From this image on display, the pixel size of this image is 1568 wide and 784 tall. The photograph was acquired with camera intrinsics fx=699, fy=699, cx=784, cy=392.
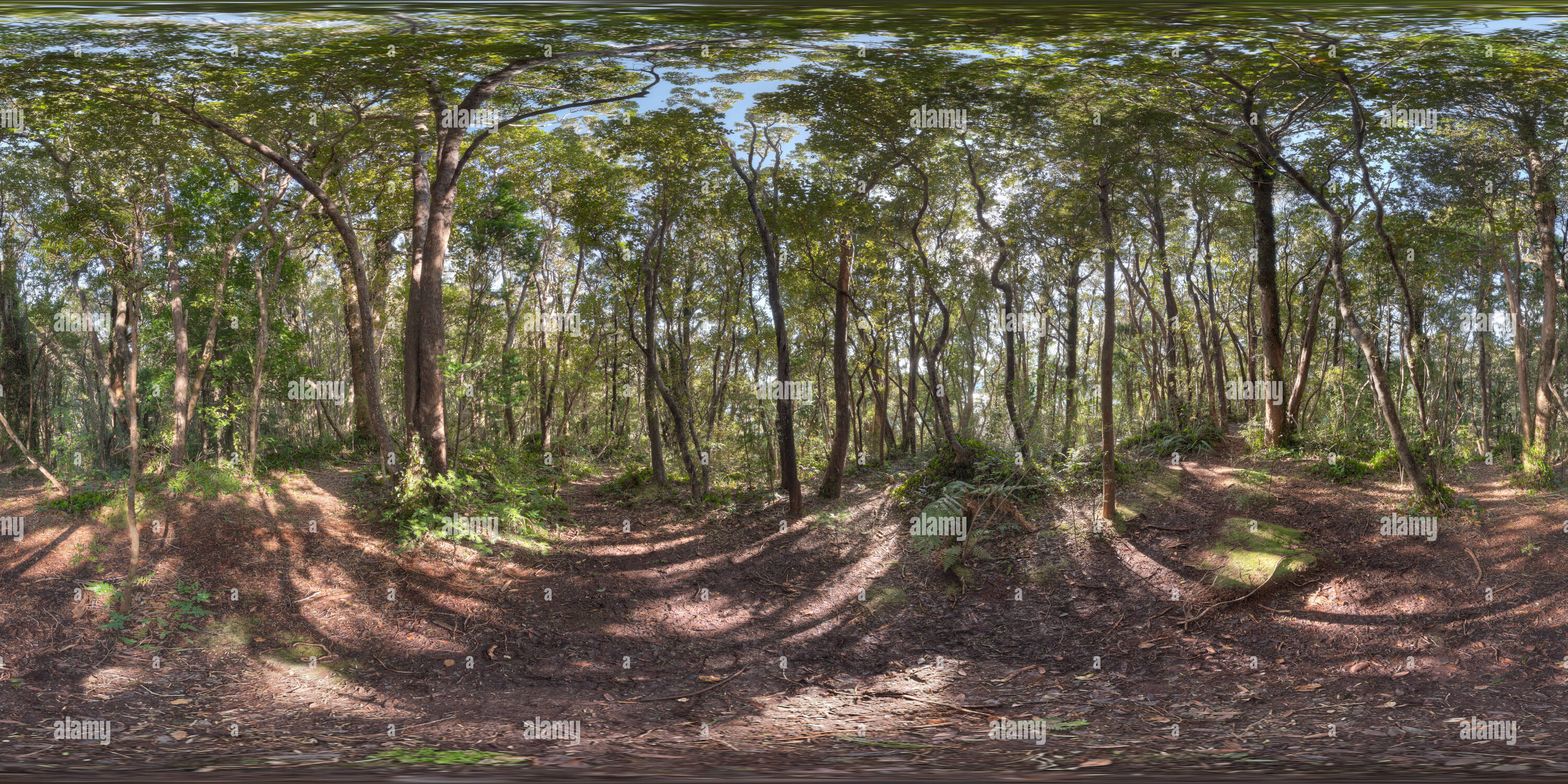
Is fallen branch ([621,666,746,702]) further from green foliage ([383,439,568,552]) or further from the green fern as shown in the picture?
the green fern

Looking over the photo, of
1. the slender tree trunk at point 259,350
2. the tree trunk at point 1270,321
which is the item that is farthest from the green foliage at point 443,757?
the tree trunk at point 1270,321

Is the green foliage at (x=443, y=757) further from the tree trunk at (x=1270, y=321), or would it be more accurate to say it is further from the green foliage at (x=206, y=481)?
the tree trunk at (x=1270, y=321)

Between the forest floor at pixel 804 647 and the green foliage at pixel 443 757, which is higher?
the green foliage at pixel 443 757

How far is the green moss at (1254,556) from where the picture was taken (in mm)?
5523

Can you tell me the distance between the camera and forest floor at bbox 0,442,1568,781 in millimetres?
2627

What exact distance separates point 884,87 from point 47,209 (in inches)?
246

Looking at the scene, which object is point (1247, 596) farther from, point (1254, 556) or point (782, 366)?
point (782, 366)

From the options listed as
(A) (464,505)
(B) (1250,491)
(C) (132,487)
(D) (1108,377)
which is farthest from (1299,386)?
(C) (132,487)

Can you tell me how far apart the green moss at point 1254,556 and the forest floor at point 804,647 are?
13cm

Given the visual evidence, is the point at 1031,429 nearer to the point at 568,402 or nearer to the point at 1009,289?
the point at 1009,289

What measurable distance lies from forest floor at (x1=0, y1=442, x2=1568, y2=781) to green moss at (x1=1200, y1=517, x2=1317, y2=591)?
131 millimetres

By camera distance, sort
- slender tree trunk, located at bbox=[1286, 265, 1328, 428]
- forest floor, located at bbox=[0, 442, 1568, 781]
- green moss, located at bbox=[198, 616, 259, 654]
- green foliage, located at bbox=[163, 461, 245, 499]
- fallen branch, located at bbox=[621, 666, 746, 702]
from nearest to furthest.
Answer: forest floor, located at bbox=[0, 442, 1568, 781]
fallen branch, located at bbox=[621, 666, 746, 702]
green moss, located at bbox=[198, 616, 259, 654]
green foliage, located at bbox=[163, 461, 245, 499]
slender tree trunk, located at bbox=[1286, 265, 1328, 428]

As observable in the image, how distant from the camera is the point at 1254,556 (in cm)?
573

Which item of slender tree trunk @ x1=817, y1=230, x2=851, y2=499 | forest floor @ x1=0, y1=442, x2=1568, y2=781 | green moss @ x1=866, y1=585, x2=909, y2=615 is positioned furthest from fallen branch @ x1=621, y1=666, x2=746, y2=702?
slender tree trunk @ x1=817, y1=230, x2=851, y2=499
